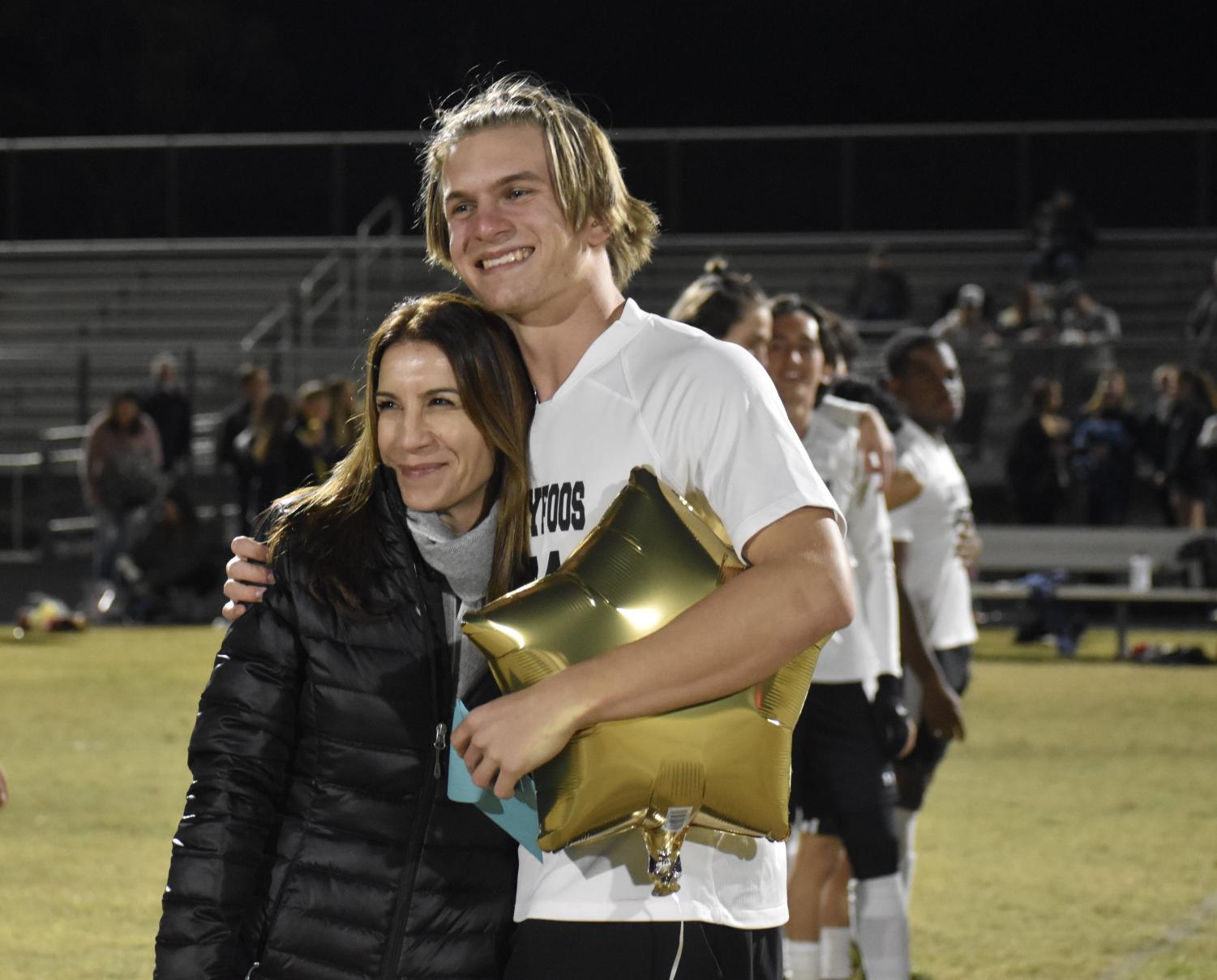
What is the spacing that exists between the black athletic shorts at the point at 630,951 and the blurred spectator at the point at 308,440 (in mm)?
12475

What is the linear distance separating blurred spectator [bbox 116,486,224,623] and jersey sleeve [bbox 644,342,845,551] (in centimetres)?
1576

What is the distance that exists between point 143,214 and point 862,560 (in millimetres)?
25296

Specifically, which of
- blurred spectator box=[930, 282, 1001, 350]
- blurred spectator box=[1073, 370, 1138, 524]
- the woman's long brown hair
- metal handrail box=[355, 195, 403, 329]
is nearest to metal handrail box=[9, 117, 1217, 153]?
metal handrail box=[355, 195, 403, 329]

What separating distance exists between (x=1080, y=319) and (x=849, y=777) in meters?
16.5

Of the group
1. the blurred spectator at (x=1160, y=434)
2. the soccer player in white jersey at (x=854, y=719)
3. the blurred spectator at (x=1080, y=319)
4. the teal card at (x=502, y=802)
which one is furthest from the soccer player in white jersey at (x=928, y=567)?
the blurred spectator at (x=1080, y=319)

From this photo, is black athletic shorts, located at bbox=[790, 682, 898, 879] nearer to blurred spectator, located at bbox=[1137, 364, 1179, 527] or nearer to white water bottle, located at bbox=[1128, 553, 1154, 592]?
white water bottle, located at bbox=[1128, 553, 1154, 592]

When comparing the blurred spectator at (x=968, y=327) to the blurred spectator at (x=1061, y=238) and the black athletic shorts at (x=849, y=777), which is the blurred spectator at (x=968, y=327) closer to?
the blurred spectator at (x=1061, y=238)

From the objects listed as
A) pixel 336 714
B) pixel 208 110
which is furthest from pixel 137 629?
pixel 208 110

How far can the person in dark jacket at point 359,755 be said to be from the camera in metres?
2.82

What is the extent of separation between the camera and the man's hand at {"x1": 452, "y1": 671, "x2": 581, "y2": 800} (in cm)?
242

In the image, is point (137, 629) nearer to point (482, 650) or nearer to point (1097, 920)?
point (1097, 920)

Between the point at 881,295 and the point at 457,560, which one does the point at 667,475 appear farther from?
the point at 881,295

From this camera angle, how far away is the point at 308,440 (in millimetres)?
15680

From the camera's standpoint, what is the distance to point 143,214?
29438 millimetres
